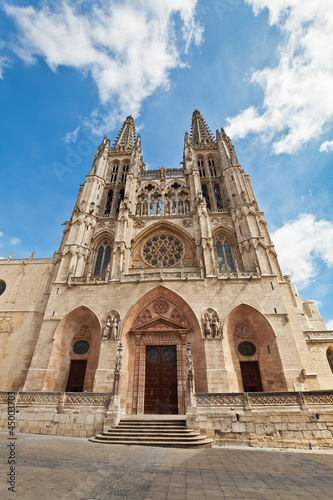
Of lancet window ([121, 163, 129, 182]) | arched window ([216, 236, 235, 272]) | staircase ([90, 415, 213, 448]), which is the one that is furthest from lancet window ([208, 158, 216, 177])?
staircase ([90, 415, 213, 448])

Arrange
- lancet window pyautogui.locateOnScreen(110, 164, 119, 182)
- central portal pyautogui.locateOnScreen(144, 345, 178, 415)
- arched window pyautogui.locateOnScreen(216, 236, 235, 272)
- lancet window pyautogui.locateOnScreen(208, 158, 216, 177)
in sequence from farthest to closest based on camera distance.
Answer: lancet window pyautogui.locateOnScreen(110, 164, 119, 182) < lancet window pyautogui.locateOnScreen(208, 158, 216, 177) < arched window pyautogui.locateOnScreen(216, 236, 235, 272) < central portal pyautogui.locateOnScreen(144, 345, 178, 415)

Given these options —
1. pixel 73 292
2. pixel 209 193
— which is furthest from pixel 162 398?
pixel 209 193

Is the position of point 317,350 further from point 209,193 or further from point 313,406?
point 209,193

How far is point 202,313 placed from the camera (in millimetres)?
13094

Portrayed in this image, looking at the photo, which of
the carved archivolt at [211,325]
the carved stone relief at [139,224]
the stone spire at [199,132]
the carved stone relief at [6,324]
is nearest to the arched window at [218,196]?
the stone spire at [199,132]

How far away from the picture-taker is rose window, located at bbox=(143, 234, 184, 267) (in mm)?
17828

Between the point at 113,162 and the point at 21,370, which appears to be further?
the point at 113,162

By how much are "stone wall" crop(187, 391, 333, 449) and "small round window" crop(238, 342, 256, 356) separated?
4.01 m

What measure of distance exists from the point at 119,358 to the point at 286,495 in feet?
26.5

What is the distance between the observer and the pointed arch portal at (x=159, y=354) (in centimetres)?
1190

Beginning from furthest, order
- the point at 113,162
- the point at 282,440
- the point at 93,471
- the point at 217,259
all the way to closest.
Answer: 1. the point at 113,162
2. the point at 217,259
3. the point at 282,440
4. the point at 93,471

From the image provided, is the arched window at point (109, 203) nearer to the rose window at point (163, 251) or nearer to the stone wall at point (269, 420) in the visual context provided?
the rose window at point (163, 251)

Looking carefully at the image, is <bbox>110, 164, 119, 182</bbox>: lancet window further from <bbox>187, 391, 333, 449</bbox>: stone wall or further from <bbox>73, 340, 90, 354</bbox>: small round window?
<bbox>187, 391, 333, 449</bbox>: stone wall

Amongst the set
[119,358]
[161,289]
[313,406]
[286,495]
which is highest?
[161,289]
